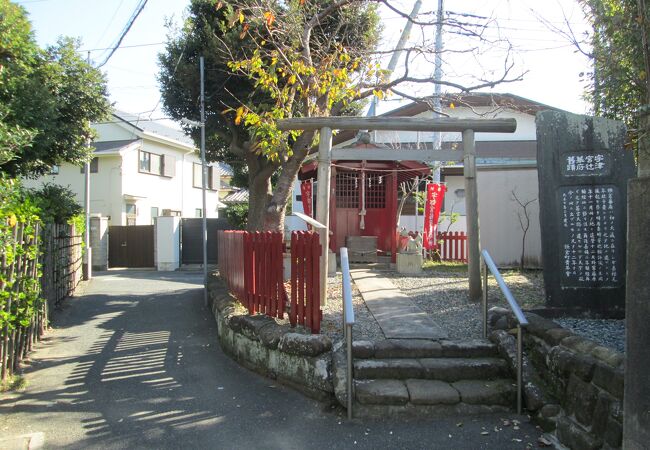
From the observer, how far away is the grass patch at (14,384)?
5055 millimetres

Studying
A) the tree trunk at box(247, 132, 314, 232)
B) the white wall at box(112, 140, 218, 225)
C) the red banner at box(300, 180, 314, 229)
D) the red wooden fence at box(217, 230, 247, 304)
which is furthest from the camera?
the white wall at box(112, 140, 218, 225)

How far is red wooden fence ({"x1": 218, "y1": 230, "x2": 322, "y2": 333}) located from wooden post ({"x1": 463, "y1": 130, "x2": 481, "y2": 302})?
8.95 feet

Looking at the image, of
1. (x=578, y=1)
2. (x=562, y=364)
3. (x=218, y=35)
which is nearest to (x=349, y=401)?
(x=562, y=364)

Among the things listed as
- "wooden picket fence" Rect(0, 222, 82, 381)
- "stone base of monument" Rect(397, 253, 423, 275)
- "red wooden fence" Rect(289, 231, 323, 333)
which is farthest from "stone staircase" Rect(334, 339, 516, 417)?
"stone base of monument" Rect(397, 253, 423, 275)

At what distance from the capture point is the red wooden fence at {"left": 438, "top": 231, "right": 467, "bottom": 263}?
12977 millimetres

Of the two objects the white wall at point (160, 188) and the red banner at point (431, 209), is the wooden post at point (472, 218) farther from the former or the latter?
the white wall at point (160, 188)

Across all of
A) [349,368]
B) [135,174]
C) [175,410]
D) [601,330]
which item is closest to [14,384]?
[175,410]

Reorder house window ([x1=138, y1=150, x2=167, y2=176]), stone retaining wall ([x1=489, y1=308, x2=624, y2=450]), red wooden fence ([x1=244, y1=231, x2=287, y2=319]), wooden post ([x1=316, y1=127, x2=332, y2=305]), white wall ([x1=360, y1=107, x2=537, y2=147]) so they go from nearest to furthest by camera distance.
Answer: stone retaining wall ([x1=489, y1=308, x2=624, y2=450]), red wooden fence ([x1=244, y1=231, x2=287, y2=319]), wooden post ([x1=316, y1=127, x2=332, y2=305]), white wall ([x1=360, y1=107, x2=537, y2=147]), house window ([x1=138, y1=150, x2=167, y2=176])

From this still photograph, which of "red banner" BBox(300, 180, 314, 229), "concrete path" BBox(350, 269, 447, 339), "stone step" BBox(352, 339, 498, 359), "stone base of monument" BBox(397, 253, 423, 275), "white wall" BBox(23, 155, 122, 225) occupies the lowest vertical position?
"stone step" BBox(352, 339, 498, 359)

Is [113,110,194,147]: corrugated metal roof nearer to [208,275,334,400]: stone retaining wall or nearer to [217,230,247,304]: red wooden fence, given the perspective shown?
[217,230,247,304]: red wooden fence

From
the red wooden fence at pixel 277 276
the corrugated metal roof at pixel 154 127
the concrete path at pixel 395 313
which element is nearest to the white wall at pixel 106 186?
the corrugated metal roof at pixel 154 127

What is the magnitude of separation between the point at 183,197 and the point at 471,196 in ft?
72.2

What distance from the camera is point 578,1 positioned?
4.66 metres

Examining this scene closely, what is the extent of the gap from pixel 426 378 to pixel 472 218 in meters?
2.97
